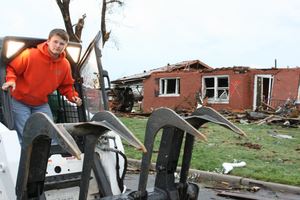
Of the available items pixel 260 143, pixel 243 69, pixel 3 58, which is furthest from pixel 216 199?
pixel 243 69

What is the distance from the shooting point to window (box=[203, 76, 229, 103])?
98.2 ft

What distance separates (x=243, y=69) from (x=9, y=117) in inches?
996

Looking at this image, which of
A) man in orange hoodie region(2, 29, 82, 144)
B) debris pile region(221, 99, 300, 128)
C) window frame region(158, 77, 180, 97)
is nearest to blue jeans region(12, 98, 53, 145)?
man in orange hoodie region(2, 29, 82, 144)

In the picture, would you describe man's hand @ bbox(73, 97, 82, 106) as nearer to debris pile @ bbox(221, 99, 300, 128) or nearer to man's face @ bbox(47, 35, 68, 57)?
man's face @ bbox(47, 35, 68, 57)

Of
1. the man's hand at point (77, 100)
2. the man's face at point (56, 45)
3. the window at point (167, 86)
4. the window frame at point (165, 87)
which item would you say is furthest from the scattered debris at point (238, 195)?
the window at point (167, 86)

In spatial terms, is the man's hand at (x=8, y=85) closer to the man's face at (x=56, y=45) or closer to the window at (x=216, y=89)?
the man's face at (x=56, y=45)

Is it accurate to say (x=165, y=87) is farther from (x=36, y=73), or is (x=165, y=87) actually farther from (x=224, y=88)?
(x=36, y=73)

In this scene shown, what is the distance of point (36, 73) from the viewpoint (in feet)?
15.8

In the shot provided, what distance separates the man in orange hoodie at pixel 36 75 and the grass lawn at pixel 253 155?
3.43m

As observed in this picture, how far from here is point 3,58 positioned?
4738 millimetres

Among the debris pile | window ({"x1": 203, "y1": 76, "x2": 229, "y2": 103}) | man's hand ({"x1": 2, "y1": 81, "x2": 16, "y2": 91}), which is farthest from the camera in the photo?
window ({"x1": 203, "y1": 76, "x2": 229, "y2": 103})

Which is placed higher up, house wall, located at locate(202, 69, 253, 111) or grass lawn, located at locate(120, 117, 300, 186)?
house wall, located at locate(202, 69, 253, 111)

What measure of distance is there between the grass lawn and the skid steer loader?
113 inches

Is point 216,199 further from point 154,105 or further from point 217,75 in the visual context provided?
point 154,105
